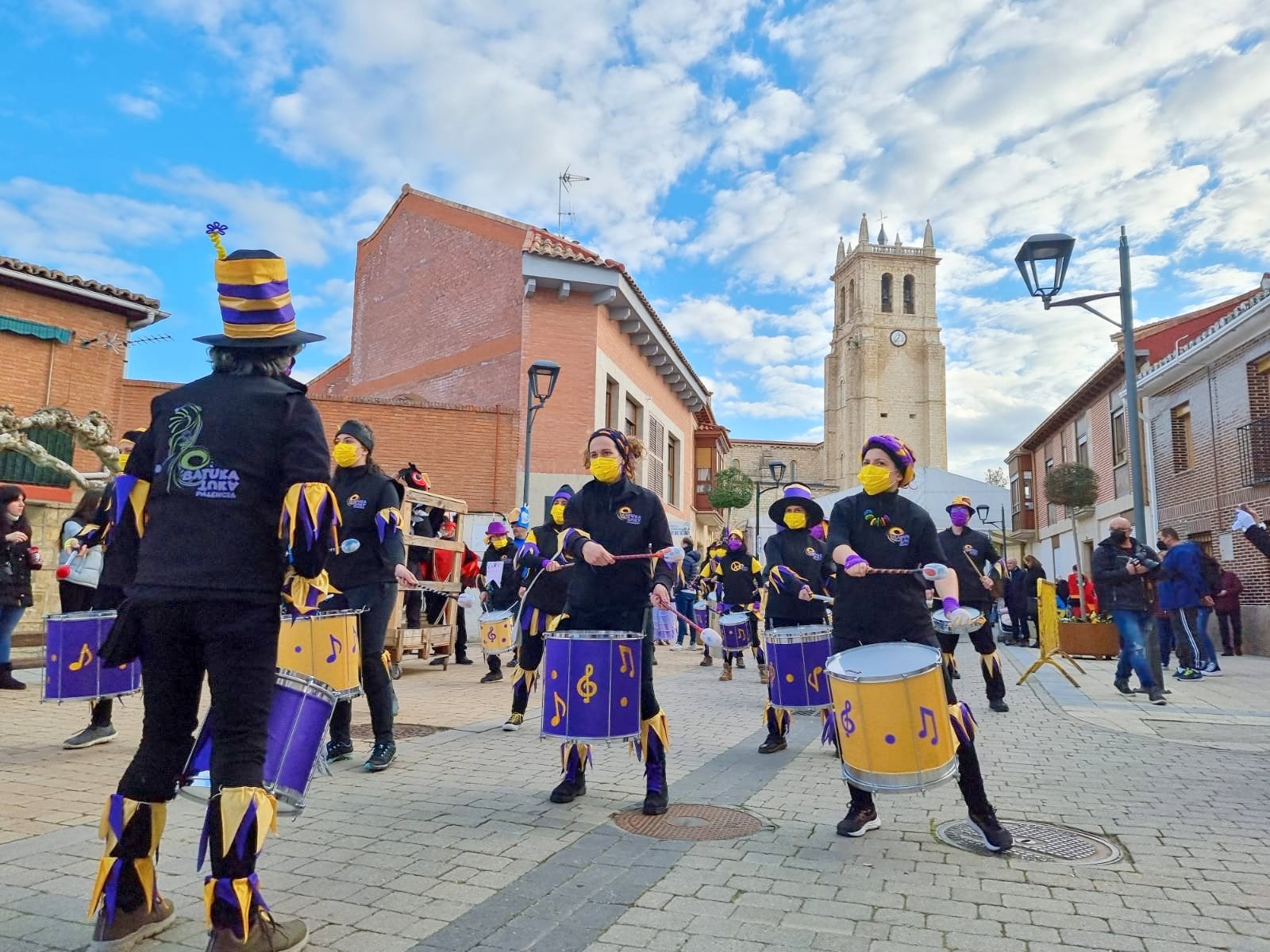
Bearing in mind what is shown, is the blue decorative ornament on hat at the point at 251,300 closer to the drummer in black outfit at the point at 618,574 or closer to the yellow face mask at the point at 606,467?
the drummer in black outfit at the point at 618,574

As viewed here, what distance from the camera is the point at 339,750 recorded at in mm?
5898

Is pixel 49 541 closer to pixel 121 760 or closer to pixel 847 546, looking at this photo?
pixel 121 760

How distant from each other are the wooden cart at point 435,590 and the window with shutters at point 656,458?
45.7ft

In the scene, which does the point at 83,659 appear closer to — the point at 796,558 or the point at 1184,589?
the point at 796,558

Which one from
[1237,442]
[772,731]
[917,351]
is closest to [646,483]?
[1237,442]

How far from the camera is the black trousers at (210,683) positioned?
2.82m

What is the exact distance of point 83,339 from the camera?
17500 millimetres

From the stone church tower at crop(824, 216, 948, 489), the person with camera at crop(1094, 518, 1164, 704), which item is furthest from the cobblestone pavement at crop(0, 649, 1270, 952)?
the stone church tower at crop(824, 216, 948, 489)

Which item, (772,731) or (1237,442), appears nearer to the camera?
(772,731)

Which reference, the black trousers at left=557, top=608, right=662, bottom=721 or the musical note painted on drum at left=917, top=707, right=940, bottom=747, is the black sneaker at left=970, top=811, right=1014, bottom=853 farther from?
the black trousers at left=557, top=608, right=662, bottom=721

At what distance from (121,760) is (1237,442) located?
69.8 feet

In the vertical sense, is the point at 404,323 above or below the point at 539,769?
above

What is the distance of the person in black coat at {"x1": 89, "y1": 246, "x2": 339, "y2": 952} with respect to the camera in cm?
281

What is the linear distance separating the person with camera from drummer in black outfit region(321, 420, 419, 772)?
786 centimetres
